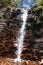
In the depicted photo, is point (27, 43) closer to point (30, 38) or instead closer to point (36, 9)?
point (30, 38)

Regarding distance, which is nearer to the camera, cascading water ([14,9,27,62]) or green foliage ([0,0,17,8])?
cascading water ([14,9,27,62])

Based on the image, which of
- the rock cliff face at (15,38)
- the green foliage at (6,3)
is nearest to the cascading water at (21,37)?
the rock cliff face at (15,38)

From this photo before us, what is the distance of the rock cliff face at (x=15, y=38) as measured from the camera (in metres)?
13.6

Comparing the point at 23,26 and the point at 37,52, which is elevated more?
the point at 23,26

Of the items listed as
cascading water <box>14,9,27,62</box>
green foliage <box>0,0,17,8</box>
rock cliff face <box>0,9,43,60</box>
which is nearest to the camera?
rock cliff face <box>0,9,43,60</box>

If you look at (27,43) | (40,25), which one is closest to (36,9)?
(40,25)

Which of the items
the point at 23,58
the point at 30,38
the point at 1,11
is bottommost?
the point at 23,58

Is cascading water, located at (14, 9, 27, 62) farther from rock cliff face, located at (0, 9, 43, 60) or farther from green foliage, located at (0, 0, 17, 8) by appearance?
green foliage, located at (0, 0, 17, 8)

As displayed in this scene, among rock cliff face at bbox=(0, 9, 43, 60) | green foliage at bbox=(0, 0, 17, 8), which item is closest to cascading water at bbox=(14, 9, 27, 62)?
rock cliff face at bbox=(0, 9, 43, 60)

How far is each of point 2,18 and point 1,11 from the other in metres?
0.46

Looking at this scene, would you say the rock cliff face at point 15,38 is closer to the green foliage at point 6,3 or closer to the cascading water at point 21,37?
the cascading water at point 21,37

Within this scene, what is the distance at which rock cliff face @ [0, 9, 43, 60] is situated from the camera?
13648 mm

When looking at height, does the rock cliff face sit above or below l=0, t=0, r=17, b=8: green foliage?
below

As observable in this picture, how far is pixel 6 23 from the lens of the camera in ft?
49.1
